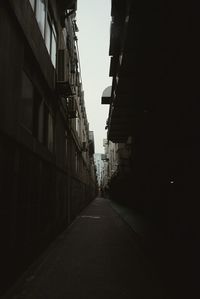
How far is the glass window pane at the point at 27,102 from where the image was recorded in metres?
7.83

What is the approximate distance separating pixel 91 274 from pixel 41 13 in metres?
8.41

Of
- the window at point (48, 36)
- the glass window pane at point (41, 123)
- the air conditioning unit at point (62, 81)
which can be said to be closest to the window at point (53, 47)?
the air conditioning unit at point (62, 81)

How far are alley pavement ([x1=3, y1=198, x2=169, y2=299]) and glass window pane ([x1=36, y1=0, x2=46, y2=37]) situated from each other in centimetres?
753

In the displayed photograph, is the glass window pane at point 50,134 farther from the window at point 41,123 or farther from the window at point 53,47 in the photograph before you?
the window at point 53,47

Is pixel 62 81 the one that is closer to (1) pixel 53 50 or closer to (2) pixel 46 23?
(1) pixel 53 50

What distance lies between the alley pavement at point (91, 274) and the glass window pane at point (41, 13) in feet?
24.7

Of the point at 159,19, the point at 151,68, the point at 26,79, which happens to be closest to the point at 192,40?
the point at 159,19

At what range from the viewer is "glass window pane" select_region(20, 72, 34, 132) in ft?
25.7

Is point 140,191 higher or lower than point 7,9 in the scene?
lower

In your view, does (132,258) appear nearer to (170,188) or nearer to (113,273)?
(113,273)

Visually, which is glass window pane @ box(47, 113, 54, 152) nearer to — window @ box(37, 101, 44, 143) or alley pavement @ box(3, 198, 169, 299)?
window @ box(37, 101, 44, 143)

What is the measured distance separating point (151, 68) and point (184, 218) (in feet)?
19.3

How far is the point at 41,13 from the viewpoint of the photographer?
1008cm

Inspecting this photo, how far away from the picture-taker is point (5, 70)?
6.04 meters
